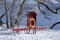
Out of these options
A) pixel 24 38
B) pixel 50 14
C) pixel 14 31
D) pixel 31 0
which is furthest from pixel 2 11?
pixel 24 38

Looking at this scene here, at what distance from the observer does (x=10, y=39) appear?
1127 cm

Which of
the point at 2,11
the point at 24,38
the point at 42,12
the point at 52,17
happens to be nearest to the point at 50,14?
the point at 52,17

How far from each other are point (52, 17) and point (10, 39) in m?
14.8

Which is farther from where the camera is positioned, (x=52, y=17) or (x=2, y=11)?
(x=52, y=17)

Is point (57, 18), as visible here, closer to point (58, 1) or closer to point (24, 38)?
point (58, 1)

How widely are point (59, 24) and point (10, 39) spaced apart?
11.5m

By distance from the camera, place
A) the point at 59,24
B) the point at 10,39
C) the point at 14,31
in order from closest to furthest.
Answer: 1. the point at 10,39
2. the point at 14,31
3. the point at 59,24

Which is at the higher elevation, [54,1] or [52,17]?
[54,1]

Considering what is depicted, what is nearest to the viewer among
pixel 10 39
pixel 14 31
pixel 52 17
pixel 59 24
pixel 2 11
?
pixel 10 39

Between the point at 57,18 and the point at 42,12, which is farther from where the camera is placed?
the point at 57,18

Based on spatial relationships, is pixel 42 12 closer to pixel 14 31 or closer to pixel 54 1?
pixel 54 1

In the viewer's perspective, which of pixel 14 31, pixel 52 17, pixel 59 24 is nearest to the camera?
pixel 14 31

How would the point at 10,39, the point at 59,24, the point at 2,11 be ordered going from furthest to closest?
the point at 2,11, the point at 59,24, the point at 10,39

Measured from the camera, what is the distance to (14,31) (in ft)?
43.4
